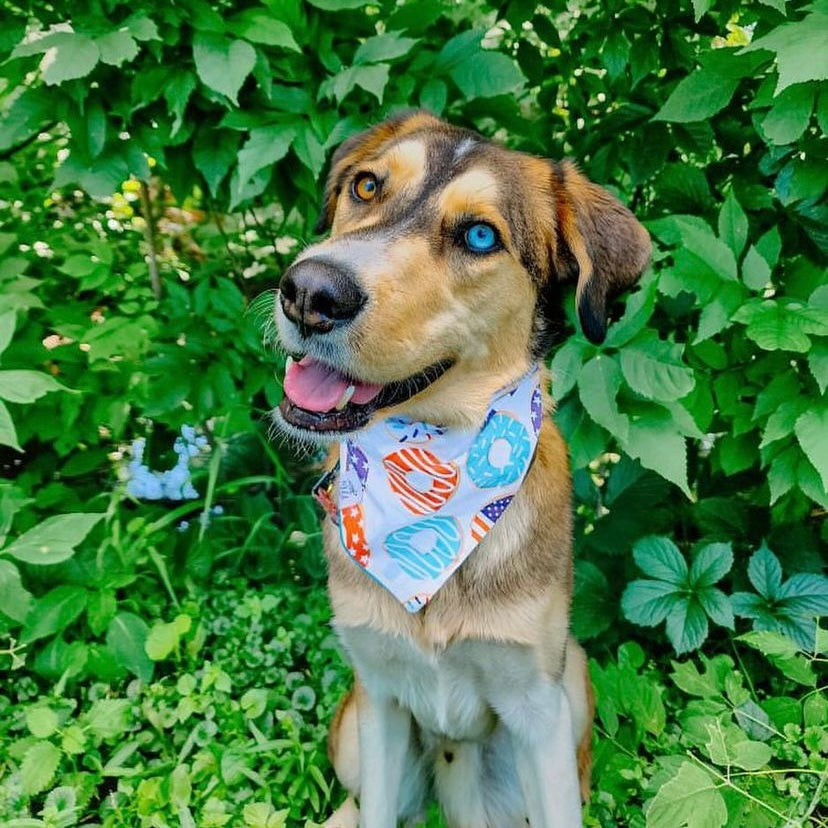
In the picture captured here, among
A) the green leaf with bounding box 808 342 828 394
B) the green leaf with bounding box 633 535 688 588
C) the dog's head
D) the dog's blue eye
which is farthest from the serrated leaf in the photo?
the dog's blue eye

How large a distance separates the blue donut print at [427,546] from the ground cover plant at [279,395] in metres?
0.58

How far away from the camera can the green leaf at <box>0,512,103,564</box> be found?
116 inches

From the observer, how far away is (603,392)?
2893 millimetres

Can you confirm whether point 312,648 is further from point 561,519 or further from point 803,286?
point 803,286

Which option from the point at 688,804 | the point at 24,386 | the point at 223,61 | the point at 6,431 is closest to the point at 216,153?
the point at 223,61

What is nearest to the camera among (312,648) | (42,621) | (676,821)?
(676,821)

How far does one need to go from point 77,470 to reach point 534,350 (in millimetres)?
2116

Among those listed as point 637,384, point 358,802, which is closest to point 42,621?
point 358,802

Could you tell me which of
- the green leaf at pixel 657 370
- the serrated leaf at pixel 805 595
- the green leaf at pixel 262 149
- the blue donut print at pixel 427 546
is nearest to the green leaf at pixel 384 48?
the green leaf at pixel 262 149

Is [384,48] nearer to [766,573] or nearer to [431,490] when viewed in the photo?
[431,490]

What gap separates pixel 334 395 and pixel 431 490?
0.44m

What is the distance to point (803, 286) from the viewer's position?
2990mm

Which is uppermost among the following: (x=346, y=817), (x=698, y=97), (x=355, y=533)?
(x=698, y=97)

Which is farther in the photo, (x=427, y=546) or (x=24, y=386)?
(x=24, y=386)
